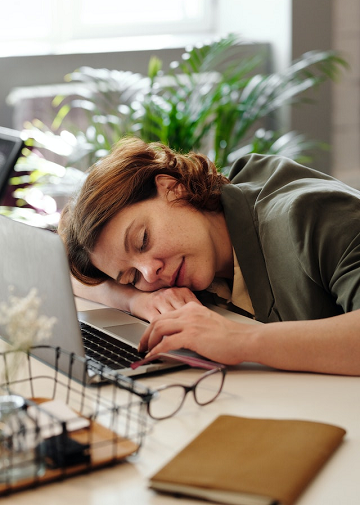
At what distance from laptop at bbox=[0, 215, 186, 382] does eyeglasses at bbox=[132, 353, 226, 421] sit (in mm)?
48

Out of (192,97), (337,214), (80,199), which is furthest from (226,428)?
(192,97)

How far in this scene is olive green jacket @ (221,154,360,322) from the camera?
1216mm

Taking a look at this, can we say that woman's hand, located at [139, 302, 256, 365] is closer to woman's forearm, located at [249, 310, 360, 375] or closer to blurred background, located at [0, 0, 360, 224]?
woman's forearm, located at [249, 310, 360, 375]

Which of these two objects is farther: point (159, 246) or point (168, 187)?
point (168, 187)

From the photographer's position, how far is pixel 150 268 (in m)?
1.38

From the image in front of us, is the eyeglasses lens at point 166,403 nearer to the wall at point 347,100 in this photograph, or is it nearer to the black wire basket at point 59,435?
the black wire basket at point 59,435

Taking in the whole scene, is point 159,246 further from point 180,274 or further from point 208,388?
point 208,388

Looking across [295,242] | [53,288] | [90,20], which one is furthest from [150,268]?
[90,20]

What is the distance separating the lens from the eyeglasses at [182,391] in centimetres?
89

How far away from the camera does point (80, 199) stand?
1480 mm

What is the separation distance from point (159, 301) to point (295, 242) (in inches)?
12.1

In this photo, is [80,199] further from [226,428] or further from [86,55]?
[86,55]

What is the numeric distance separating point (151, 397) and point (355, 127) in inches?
140

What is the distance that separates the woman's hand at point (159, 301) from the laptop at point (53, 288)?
0.63ft
